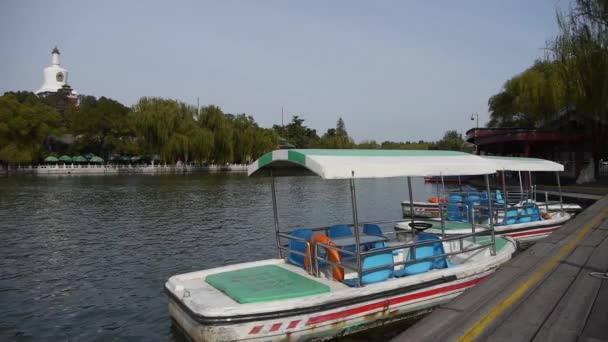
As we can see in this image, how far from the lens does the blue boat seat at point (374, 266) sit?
7772 millimetres

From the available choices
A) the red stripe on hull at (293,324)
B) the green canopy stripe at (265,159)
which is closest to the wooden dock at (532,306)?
the red stripe on hull at (293,324)

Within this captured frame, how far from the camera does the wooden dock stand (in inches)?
214

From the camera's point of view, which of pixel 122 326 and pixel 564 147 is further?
pixel 564 147

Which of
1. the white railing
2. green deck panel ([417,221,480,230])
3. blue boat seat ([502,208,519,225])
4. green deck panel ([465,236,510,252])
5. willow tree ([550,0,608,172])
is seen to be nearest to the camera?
green deck panel ([465,236,510,252])

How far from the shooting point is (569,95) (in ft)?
108

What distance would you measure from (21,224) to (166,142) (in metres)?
49.6

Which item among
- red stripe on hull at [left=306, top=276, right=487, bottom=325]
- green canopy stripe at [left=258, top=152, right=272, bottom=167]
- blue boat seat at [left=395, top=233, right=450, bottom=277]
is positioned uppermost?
green canopy stripe at [left=258, top=152, right=272, bottom=167]

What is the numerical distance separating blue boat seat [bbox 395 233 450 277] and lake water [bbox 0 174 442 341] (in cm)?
442

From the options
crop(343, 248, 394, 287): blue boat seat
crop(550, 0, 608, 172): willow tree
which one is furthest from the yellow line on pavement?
crop(550, 0, 608, 172): willow tree

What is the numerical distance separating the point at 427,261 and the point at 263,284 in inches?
128

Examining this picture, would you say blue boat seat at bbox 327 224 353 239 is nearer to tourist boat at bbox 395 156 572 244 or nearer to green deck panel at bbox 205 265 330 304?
green deck panel at bbox 205 265 330 304

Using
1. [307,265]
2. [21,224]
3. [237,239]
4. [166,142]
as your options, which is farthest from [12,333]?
[166,142]

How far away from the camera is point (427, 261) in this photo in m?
8.71

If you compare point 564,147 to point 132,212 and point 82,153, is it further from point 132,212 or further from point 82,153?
point 82,153
